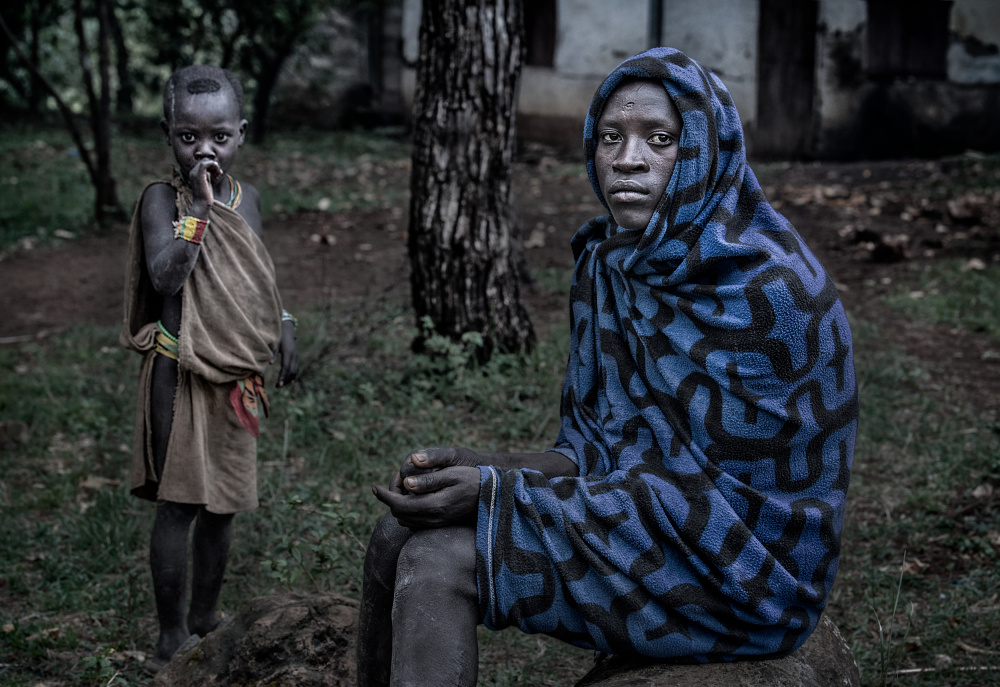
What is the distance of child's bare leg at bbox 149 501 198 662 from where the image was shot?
273cm

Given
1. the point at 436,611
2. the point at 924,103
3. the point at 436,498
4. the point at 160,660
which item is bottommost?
the point at 160,660

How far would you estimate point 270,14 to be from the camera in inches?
424

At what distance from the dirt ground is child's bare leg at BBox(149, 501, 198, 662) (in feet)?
8.00

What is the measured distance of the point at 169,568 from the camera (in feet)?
8.96

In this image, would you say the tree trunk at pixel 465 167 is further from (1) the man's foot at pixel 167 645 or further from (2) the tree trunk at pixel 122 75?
(2) the tree trunk at pixel 122 75

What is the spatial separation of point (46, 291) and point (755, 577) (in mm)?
6169

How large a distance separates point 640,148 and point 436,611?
1048mm

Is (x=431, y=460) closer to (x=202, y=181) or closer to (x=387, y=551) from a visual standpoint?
(x=387, y=551)

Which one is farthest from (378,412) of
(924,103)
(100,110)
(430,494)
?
(924,103)

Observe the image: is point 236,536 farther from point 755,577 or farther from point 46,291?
point 46,291

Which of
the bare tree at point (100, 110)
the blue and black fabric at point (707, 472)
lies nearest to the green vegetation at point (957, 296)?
the blue and black fabric at point (707, 472)

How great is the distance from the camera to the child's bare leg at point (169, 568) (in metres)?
2.73

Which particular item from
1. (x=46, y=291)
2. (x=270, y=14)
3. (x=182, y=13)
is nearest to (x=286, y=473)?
(x=46, y=291)

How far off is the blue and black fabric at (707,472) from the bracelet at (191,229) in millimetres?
1176
